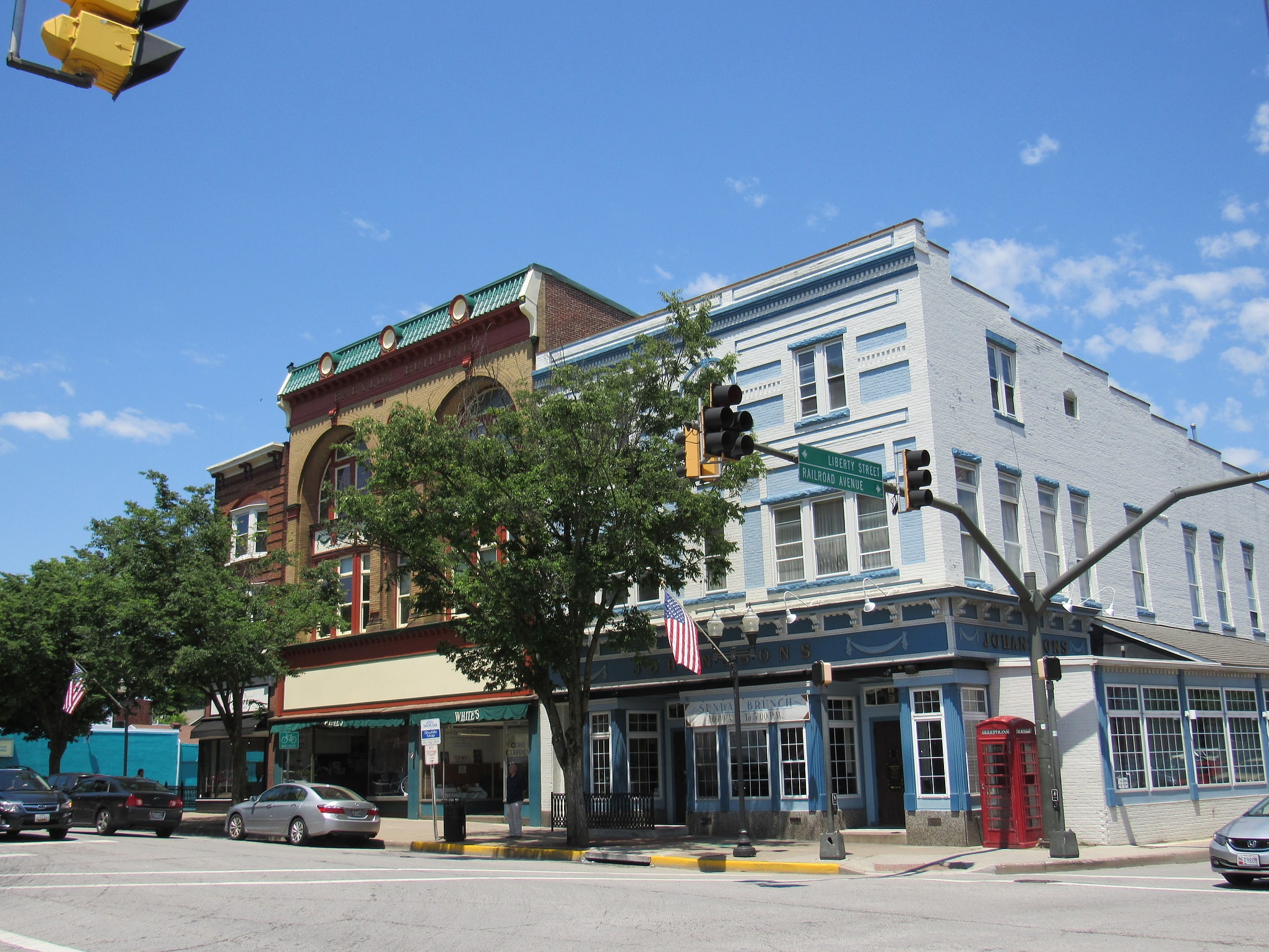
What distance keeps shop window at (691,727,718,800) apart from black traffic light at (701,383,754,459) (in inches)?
545

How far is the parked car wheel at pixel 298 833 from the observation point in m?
24.2

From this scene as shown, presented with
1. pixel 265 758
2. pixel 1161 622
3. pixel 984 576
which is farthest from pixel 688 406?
pixel 265 758

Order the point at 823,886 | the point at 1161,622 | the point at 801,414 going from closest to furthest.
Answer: the point at 823,886 → the point at 801,414 → the point at 1161,622

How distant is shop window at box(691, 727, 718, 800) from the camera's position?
2517 centimetres

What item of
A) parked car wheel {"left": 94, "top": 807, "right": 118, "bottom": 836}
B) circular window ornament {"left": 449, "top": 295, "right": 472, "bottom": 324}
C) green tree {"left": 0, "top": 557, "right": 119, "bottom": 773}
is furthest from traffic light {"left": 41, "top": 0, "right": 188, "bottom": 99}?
green tree {"left": 0, "top": 557, "right": 119, "bottom": 773}

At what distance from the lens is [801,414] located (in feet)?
82.7

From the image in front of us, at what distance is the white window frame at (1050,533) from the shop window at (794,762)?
6821mm

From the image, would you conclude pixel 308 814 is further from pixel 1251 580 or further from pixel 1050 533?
pixel 1251 580

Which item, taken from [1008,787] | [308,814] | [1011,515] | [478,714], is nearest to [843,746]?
[1008,787]

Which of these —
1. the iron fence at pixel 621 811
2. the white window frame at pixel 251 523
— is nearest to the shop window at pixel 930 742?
the iron fence at pixel 621 811

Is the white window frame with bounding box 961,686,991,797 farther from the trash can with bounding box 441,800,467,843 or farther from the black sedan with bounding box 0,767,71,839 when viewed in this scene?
the black sedan with bounding box 0,767,71,839

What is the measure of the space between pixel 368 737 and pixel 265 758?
6.13m

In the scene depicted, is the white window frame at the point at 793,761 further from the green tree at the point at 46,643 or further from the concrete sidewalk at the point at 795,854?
the green tree at the point at 46,643

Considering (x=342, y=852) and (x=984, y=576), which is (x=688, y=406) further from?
(x=342, y=852)
